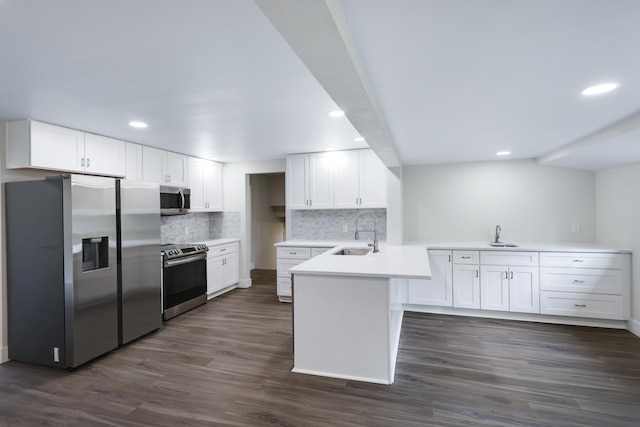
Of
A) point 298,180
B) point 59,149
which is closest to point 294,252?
point 298,180

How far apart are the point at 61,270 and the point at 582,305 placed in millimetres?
5349

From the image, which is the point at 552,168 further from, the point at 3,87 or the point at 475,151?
the point at 3,87

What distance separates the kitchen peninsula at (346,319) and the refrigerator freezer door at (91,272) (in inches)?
72.7

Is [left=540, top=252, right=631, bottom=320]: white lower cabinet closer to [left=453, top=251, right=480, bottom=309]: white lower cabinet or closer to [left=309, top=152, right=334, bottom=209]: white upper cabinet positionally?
[left=453, top=251, right=480, bottom=309]: white lower cabinet

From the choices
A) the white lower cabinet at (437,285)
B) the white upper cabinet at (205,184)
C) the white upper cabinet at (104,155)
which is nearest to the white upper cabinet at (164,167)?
the white upper cabinet at (205,184)

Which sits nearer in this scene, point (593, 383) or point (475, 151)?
point (593, 383)

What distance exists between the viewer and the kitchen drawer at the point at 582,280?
11.4ft

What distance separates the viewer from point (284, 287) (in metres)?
4.64

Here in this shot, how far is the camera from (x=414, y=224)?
190 inches

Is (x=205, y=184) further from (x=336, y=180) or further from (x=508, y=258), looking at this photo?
(x=508, y=258)

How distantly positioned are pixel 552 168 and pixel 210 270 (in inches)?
199

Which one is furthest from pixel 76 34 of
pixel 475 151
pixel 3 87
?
pixel 475 151

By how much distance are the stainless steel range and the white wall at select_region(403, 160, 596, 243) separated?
10.2ft

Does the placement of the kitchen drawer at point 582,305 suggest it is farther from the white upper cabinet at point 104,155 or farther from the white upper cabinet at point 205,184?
the white upper cabinet at point 104,155
